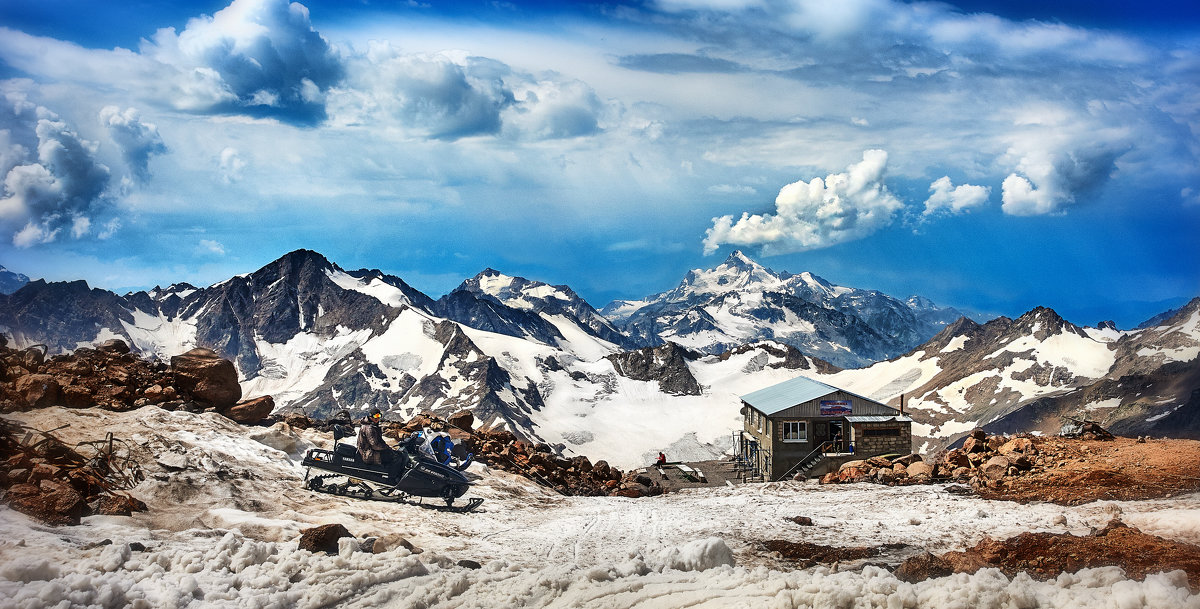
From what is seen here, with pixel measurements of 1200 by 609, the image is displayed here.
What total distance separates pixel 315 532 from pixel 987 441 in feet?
97.4

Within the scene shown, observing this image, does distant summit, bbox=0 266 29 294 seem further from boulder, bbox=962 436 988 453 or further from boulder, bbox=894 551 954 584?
boulder, bbox=962 436 988 453

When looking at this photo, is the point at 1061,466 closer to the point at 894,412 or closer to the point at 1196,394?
the point at 894,412

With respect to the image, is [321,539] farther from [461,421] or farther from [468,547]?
[461,421]

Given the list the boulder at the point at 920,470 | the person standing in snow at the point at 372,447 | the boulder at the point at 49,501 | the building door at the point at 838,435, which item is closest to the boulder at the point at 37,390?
the boulder at the point at 49,501

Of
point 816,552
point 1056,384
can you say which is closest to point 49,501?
point 816,552

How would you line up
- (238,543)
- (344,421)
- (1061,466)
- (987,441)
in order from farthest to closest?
(987,441) → (344,421) → (1061,466) → (238,543)

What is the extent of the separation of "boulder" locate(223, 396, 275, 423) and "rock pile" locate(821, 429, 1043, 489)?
23.5 metres

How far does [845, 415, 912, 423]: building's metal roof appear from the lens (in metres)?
42.2

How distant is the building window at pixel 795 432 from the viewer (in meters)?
44.5

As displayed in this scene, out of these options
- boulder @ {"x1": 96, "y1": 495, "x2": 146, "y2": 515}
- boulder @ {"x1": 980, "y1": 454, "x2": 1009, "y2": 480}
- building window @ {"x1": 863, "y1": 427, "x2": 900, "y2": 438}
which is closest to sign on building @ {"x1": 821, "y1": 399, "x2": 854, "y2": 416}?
building window @ {"x1": 863, "y1": 427, "x2": 900, "y2": 438}

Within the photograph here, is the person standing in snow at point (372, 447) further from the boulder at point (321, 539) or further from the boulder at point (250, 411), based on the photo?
the boulder at point (321, 539)

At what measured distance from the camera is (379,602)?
1269 centimetres

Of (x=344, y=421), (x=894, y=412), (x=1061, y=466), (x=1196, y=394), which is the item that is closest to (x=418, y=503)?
(x=344, y=421)

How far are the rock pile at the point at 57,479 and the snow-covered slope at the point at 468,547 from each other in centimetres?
45
